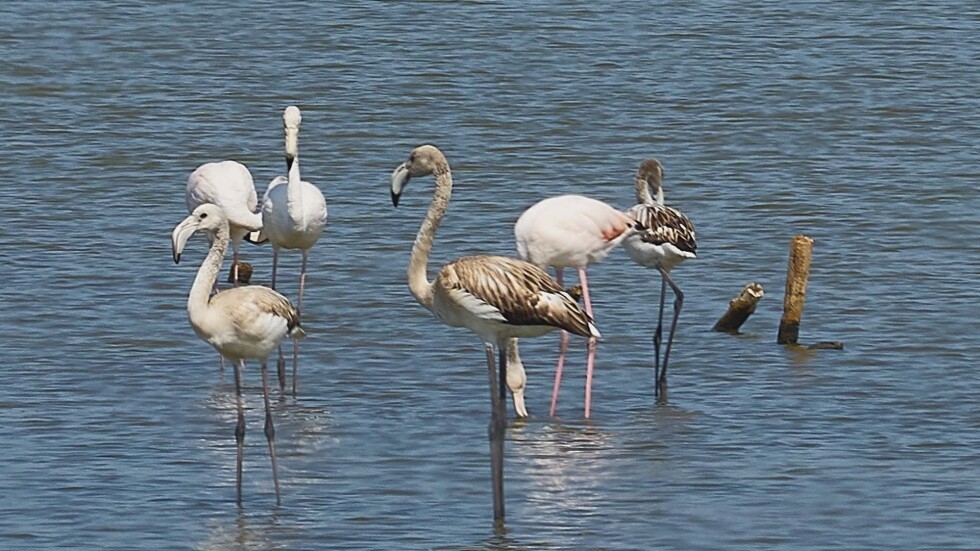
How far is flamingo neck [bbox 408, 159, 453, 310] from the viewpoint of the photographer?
974 cm

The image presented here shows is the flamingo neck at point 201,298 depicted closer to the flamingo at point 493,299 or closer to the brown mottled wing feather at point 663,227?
the flamingo at point 493,299

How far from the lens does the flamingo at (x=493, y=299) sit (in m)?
9.65

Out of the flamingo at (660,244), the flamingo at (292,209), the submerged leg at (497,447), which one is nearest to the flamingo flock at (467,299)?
the submerged leg at (497,447)

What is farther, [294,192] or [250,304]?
[294,192]

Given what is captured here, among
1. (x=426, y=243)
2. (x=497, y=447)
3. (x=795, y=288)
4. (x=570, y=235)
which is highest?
(x=426, y=243)

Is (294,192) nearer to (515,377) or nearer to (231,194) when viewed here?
(231,194)

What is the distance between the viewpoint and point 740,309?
1306cm

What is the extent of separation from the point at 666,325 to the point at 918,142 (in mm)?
6973

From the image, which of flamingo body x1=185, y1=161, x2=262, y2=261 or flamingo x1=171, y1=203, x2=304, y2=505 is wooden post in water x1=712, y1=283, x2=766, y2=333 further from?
flamingo x1=171, y1=203, x2=304, y2=505

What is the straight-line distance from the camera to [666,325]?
13430mm

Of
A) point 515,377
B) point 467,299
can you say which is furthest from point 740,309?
point 467,299

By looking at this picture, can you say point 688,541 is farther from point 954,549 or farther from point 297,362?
point 297,362

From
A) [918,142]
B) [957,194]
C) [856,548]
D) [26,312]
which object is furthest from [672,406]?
[918,142]

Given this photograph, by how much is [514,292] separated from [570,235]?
1.82m
